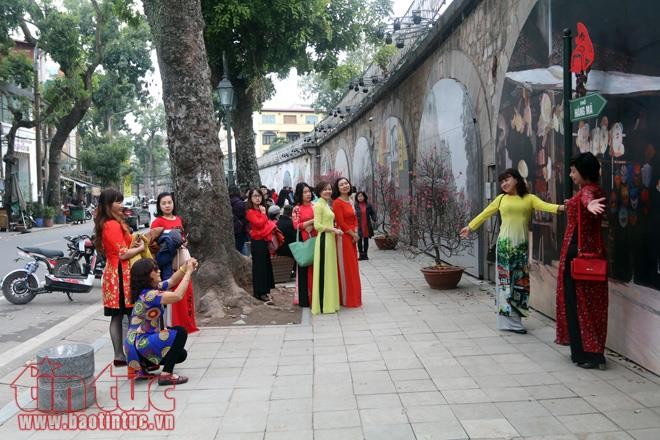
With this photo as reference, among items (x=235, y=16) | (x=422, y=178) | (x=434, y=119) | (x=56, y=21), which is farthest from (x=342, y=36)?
(x=56, y=21)

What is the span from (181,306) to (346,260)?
2283 millimetres

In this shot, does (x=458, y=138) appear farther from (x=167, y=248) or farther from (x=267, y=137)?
(x=267, y=137)

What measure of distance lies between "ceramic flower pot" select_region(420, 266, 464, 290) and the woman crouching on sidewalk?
15.5ft

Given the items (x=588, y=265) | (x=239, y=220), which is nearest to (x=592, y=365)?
(x=588, y=265)

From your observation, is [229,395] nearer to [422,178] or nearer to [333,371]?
[333,371]

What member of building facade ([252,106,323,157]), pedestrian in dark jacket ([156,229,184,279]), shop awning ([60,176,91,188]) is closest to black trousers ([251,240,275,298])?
pedestrian in dark jacket ([156,229,184,279])

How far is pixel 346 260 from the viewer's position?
7680mm

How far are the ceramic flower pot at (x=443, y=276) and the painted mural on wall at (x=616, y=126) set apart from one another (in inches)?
74.5

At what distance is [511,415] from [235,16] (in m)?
13.2

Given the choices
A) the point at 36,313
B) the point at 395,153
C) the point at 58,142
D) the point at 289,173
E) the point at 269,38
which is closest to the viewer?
the point at 36,313

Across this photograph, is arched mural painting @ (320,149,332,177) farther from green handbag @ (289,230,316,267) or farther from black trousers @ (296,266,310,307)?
green handbag @ (289,230,316,267)

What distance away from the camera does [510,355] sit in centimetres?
529

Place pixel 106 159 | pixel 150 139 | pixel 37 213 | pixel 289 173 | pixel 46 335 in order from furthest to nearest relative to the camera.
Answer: pixel 150 139, pixel 289 173, pixel 106 159, pixel 37 213, pixel 46 335

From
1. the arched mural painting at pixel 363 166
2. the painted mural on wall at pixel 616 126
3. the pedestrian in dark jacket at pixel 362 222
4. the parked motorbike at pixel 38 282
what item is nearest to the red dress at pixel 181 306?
the parked motorbike at pixel 38 282
